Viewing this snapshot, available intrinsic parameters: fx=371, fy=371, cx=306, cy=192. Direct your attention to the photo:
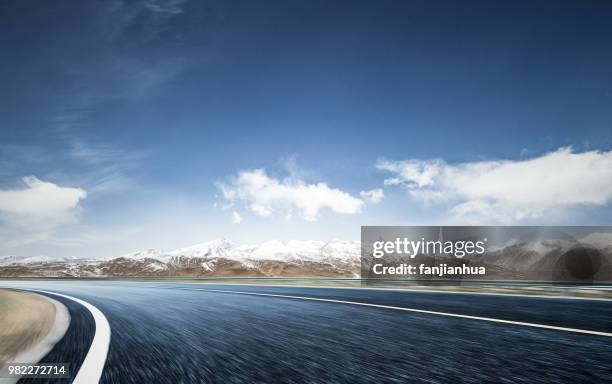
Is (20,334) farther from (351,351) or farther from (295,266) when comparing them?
(295,266)

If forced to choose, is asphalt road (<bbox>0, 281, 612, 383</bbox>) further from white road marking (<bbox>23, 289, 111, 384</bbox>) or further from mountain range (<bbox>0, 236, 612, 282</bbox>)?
mountain range (<bbox>0, 236, 612, 282</bbox>)

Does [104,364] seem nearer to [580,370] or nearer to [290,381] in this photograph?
[290,381]

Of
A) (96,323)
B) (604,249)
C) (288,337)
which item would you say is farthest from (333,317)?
(604,249)

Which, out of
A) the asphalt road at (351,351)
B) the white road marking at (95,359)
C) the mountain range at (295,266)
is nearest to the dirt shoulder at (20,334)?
the asphalt road at (351,351)

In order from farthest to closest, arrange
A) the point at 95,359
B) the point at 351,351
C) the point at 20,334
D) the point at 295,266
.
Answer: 1. the point at 295,266
2. the point at 20,334
3. the point at 351,351
4. the point at 95,359

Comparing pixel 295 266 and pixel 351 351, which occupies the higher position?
pixel 351 351

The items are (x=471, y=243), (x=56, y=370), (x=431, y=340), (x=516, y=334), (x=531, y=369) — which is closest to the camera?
(x=531, y=369)

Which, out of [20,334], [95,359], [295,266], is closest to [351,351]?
[95,359]

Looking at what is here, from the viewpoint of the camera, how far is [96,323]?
590 centimetres

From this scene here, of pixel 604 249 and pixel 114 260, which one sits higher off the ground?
pixel 604 249

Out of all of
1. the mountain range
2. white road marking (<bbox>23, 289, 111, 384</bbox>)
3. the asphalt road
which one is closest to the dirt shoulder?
the asphalt road

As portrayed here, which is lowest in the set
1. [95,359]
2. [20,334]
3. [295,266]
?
[295,266]

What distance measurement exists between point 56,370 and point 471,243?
31.5m

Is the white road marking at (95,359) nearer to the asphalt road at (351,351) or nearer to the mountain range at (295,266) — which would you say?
the asphalt road at (351,351)
